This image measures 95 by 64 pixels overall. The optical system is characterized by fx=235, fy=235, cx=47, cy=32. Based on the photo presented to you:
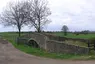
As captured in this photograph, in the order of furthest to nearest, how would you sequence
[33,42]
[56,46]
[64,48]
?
1. [33,42]
2. [56,46]
3. [64,48]

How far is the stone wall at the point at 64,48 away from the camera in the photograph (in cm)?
2008

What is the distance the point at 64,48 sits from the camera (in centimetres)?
2262

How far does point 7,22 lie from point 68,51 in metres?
46.7

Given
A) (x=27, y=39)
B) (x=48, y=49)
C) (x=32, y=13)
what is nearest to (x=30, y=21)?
(x=32, y=13)

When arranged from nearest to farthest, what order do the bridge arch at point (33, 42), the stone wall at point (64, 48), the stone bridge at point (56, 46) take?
the stone wall at point (64, 48) < the stone bridge at point (56, 46) < the bridge arch at point (33, 42)

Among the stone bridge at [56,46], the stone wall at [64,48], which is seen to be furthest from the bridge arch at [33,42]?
the stone wall at [64,48]

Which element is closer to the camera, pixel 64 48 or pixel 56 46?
pixel 64 48

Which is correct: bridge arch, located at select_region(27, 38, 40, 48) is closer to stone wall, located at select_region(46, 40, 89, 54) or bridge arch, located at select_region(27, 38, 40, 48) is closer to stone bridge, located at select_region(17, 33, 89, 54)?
stone bridge, located at select_region(17, 33, 89, 54)

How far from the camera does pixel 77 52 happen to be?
2045 centimetres

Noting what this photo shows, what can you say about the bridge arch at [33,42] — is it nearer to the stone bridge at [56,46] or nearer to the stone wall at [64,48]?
the stone bridge at [56,46]

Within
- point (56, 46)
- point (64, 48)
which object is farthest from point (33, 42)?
point (64, 48)

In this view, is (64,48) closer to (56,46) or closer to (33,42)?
(56,46)

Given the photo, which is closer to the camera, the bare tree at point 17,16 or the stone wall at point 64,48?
the stone wall at point 64,48

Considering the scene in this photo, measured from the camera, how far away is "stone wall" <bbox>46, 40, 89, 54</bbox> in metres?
20.1
